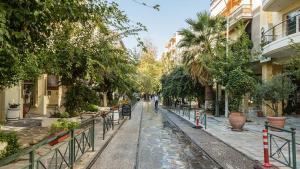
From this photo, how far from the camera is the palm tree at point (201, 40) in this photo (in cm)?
3028

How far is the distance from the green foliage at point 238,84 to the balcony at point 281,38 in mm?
2496

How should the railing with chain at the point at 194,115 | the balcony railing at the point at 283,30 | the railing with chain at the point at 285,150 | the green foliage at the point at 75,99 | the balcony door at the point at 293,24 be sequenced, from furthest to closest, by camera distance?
the railing with chain at the point at 194,115 → the balcony railing at the point at 283,30 → the balcony door at the point at 293,24 → the green foliage at the point at 75,99 → the railing with chain at the point at 285,150

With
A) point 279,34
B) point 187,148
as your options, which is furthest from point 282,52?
point 187,148

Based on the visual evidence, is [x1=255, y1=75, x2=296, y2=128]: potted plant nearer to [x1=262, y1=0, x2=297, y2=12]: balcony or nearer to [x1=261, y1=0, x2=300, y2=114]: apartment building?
[x1=261, y1=0, x2=300, y2=114]: apartment building

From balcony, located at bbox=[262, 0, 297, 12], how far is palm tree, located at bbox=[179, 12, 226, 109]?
6056 millimetres

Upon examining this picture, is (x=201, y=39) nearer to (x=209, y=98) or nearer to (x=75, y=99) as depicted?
(x=209, y=98)

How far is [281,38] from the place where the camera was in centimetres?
1994

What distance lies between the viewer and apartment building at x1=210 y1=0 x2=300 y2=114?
20.9m

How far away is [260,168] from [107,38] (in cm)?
1139

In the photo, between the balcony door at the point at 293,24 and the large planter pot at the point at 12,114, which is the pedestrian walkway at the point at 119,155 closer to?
the large planter pot at the point at 12,114

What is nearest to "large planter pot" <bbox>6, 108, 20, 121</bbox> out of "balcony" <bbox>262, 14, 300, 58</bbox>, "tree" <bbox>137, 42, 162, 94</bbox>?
"balcony" <bbox>262, 14, 300, 58</bbox>

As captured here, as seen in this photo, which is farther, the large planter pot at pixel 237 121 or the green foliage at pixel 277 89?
the large planter pot at pixel 237 121

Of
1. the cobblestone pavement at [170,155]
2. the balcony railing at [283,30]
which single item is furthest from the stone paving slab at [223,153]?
the balcony railing at [283,30]

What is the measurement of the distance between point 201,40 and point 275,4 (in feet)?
29.3
